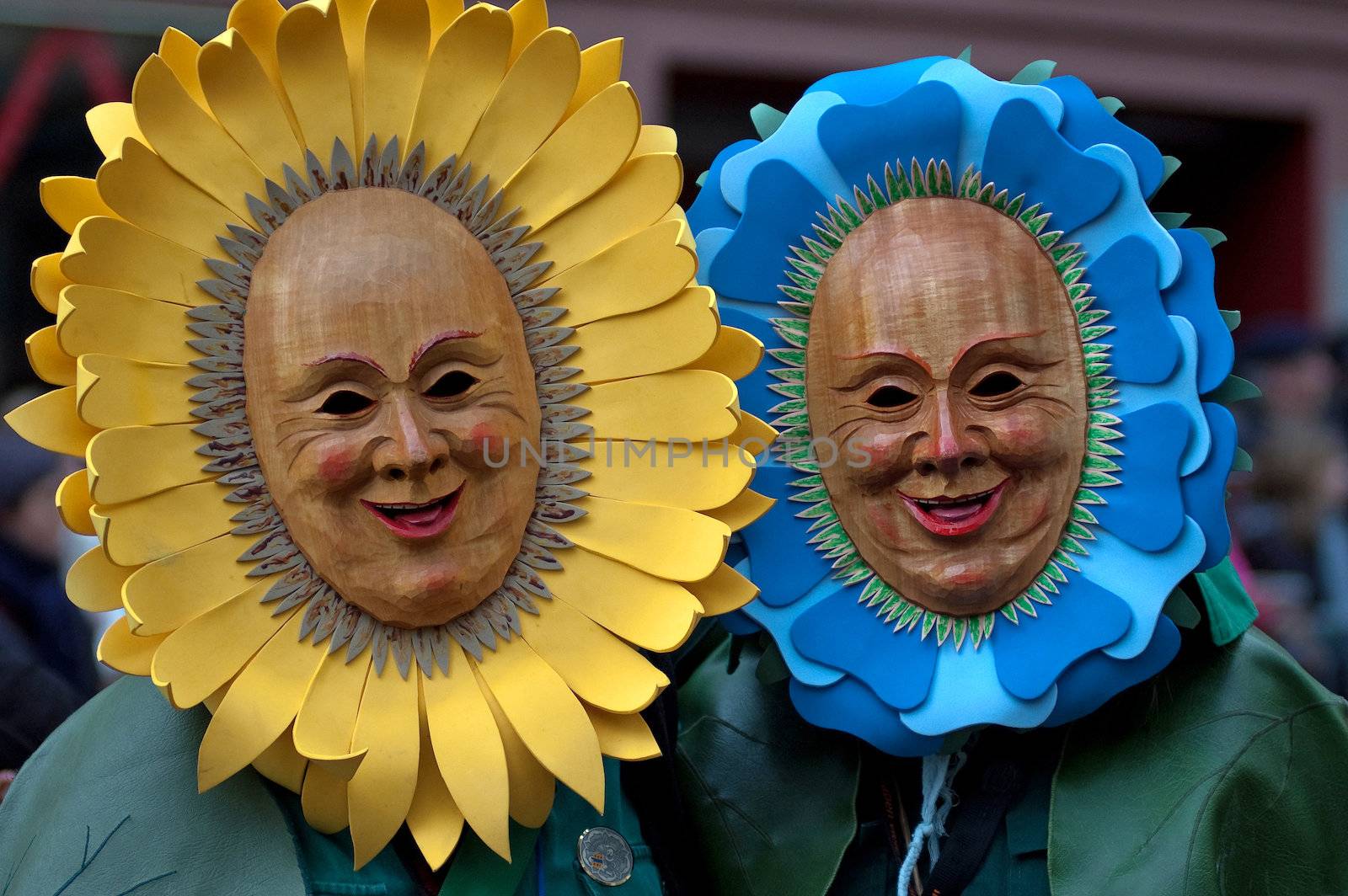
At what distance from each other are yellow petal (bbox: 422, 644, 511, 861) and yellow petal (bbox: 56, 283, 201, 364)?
21.6 inches

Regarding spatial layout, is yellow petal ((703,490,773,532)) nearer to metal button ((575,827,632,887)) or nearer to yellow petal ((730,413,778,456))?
yellow petal ((730,413,778,456))

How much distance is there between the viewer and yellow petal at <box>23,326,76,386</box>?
1.93m

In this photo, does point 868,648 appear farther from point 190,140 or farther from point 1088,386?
point 190,140

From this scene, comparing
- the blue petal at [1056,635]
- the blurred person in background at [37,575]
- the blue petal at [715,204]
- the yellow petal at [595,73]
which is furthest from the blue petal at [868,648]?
the blurred person in background at [37,575]

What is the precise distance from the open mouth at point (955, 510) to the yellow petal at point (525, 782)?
26.0 inches

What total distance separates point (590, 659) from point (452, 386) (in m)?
0.42

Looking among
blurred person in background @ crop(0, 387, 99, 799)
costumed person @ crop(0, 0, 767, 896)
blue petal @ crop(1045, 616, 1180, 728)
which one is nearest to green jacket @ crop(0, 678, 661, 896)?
costumed person @ crop(0, 0, 767, 896)

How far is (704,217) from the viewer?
94.7 inches

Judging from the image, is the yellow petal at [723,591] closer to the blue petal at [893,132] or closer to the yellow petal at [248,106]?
the blue petal at [893,132]

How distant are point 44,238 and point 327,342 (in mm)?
4220

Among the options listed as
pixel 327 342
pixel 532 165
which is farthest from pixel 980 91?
pixel 327 342

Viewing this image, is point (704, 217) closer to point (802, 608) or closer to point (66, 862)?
point (802, 608)

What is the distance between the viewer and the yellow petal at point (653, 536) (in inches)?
82.9

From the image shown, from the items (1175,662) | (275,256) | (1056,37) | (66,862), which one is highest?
(1056,37)
